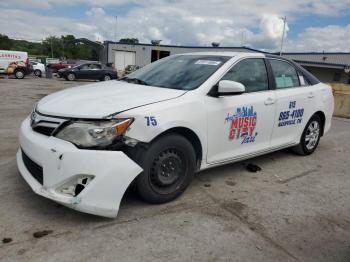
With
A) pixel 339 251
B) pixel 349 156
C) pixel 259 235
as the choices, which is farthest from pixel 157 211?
pixel 349 156

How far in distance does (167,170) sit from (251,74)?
176 cm

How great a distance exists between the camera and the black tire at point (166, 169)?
3229 millimetres

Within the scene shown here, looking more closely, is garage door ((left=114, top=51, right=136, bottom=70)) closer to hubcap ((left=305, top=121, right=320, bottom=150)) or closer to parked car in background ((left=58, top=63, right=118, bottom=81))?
parked car in background ((left=58, top=63, right=118, bottom=81))

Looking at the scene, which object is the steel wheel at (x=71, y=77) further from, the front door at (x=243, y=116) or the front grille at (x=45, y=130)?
the front grille at (x=45, y=130)

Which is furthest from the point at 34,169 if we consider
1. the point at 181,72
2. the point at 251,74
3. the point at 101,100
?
the point at 251,74

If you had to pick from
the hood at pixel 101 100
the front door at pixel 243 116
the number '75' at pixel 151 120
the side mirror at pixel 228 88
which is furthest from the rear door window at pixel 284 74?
the number '75' at pixel 151 120

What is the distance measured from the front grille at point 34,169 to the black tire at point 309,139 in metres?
3.90

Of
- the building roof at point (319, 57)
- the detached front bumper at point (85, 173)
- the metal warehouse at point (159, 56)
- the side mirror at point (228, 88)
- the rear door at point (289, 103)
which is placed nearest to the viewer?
the detached front bumper at point (85, 173)

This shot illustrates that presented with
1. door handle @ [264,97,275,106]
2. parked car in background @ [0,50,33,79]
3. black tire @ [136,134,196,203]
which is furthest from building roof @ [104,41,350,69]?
black tire @ [136,134,196,203]

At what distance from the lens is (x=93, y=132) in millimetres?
2973

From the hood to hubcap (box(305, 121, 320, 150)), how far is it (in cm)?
279

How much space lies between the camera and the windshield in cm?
388

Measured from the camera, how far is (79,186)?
2.96 meters

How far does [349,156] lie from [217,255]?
4.18 metres
